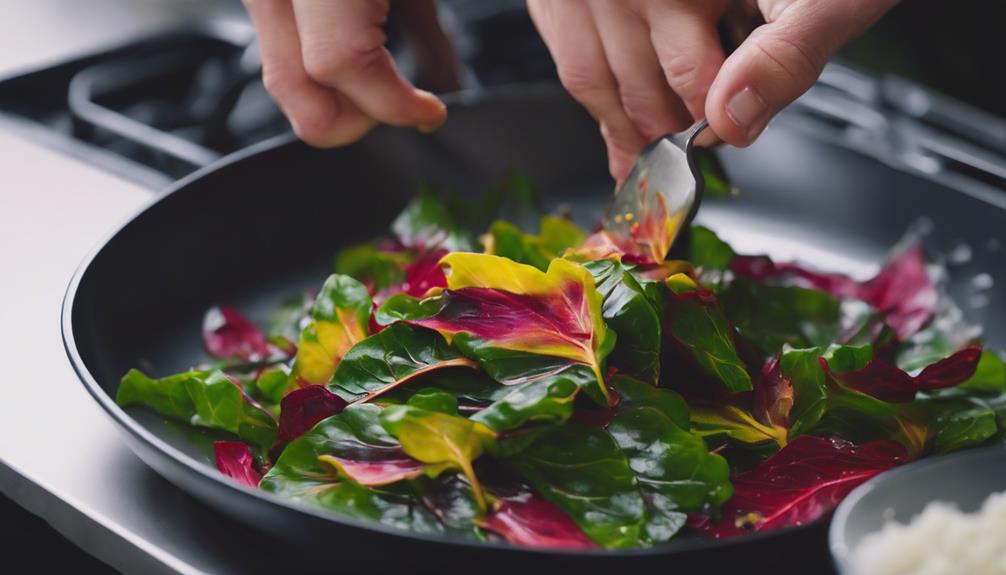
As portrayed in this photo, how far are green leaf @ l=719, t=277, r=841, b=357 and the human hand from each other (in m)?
0.14

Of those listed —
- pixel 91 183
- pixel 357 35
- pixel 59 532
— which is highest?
pixel 357 35

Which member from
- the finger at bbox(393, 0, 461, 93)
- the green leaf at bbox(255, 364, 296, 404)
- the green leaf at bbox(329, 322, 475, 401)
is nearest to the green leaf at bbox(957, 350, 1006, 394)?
the green leaf at bbox(329, 322, 475, 401)

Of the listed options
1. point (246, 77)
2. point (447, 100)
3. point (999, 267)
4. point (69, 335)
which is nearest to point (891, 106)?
point (999, 267)

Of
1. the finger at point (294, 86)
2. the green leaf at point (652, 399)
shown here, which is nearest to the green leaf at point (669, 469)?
the green leaf at point (652, 399)

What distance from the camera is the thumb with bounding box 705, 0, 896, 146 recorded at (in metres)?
0.65

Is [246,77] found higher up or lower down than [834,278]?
higher up

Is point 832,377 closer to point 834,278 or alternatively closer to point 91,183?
point 834,278

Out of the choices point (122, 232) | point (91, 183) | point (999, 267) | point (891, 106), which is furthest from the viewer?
point (891, 106)

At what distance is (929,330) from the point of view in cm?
85

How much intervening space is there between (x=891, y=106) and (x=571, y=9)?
0.75 m

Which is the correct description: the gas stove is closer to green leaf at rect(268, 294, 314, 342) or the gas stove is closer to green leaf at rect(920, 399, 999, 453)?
green leaf at rect(268, 294, 314, 342)

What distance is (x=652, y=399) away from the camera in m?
0.60

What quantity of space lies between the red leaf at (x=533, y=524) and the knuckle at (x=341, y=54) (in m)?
0.42

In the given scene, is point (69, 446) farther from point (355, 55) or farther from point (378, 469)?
point (355, 55)
